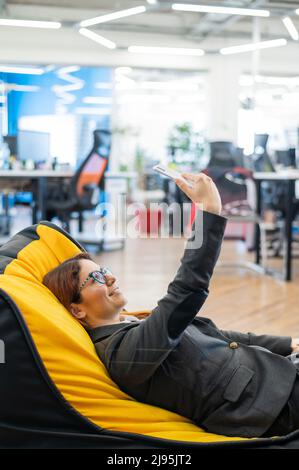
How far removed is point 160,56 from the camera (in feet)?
4.13

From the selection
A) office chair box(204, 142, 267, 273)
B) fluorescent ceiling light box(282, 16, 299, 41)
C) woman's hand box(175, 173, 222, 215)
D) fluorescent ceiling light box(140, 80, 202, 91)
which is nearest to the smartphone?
woman's hand box(175, 173, 222, 215)

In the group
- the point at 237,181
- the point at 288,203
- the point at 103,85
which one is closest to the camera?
the point at 103,85

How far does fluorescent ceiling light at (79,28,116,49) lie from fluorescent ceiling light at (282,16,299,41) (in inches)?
13.9

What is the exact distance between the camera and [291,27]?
1.18m

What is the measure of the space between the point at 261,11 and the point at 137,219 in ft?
1.70

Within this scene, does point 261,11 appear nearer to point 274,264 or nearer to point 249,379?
point 249,379

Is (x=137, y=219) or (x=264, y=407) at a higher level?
(x=137, y=219)

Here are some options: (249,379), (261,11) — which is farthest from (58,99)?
(249,379)

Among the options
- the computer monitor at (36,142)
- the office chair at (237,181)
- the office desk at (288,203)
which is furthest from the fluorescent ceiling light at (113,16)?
the office desk at (288,203)

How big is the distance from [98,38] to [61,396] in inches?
28.3

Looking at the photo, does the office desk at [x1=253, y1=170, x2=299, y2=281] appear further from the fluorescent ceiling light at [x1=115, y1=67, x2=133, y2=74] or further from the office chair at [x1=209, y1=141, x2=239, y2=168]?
the fluorescent ceiling light at [x1=115, y1=67, x2=133, y2=74]

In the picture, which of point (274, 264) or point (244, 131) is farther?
point (274, 264)

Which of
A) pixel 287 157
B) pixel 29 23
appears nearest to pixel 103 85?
pixel 29 23

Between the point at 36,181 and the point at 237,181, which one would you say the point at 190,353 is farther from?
the point at 237,181
